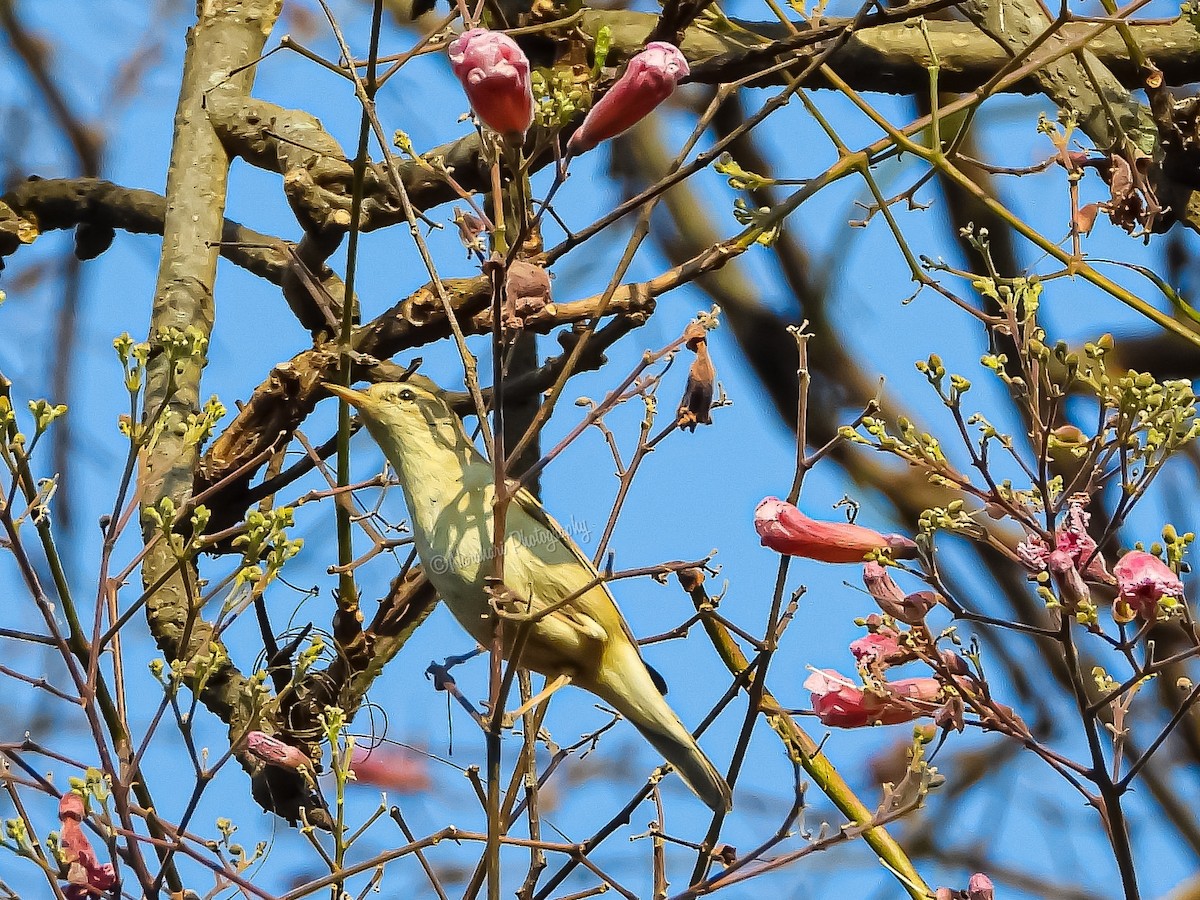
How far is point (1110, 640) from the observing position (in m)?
1.75

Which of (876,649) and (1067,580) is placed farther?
(876,649)

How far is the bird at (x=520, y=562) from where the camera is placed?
2336 millimetres

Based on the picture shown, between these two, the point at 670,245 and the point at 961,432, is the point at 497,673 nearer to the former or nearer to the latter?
the point at 961,432

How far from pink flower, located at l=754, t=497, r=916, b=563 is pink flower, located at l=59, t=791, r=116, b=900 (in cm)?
98

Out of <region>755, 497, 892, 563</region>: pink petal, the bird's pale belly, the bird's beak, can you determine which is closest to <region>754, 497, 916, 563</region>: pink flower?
<region>755, 497, 892, 563</region>: pink petal

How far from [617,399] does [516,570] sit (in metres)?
0.67

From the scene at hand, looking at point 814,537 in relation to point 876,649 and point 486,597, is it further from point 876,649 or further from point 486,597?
point 486,597

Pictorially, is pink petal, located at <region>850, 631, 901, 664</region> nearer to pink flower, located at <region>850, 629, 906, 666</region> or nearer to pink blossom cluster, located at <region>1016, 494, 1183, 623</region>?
pink flower, located at <region>850, 629, 906, 666</region>

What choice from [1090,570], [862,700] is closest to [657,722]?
[862,700]

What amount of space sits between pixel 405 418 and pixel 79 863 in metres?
1.11

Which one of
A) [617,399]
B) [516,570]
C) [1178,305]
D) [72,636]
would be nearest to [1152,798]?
[1178,305]

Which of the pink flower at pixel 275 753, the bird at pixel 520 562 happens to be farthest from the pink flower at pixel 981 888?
the pink flower at pixel 275 753

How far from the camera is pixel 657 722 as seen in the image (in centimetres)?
250

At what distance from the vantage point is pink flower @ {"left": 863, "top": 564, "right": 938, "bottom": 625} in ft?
5.98
